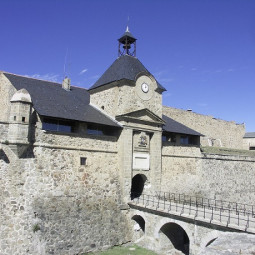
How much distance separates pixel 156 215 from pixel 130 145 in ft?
15.2

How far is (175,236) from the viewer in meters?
16.8

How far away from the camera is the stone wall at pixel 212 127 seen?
3419 centimetres

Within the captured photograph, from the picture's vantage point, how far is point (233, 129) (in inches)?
1640

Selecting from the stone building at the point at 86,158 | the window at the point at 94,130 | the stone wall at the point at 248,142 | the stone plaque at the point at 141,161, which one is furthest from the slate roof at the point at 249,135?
the window at the point at 94,130

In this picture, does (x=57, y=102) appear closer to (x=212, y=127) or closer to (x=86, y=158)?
(x=86, y=158)

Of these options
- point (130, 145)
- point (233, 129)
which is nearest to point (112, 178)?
point (130, 145)

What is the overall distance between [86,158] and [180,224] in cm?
634

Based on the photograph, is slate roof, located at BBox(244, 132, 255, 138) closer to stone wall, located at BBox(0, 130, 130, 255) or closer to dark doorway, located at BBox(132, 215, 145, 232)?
dark doorway, located at BBox(132, 215, 145, 232)

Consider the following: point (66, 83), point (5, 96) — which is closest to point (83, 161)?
point (66, 83)

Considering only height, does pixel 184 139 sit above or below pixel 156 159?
above

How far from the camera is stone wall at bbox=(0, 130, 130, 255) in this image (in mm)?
13906

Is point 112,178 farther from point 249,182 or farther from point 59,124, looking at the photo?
point 249,182

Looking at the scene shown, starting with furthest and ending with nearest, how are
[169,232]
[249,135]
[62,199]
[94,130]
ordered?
1. [249,135]
2. [94,130]
3. [169,232]
4. [62,199]

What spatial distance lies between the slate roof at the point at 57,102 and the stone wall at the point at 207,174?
6124mm
